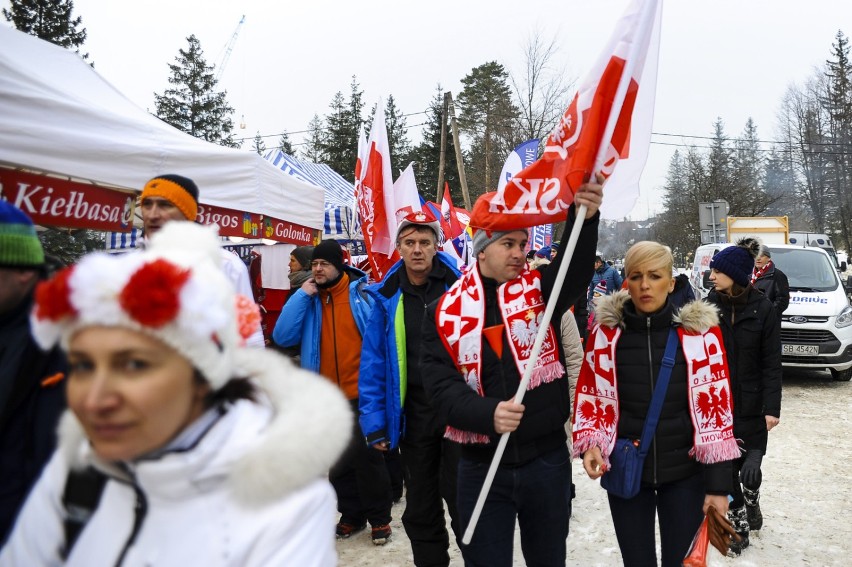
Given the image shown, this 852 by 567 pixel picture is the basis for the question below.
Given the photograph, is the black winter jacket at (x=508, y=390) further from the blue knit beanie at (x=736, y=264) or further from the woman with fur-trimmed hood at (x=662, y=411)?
the blue knit beanie at (x=736, y=264)

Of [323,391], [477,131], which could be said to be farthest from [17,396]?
[477,131]

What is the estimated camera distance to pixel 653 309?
3027 millimetres

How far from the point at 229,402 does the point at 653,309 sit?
2.22 meters

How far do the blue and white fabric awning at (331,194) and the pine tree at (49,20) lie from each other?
13149 mm

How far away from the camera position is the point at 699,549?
2812 millimetres

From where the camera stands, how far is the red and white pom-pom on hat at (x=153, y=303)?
1.23m

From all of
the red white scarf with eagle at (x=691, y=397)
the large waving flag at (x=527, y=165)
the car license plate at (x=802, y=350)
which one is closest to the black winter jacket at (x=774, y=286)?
the car license plate at (x=802, y=350)

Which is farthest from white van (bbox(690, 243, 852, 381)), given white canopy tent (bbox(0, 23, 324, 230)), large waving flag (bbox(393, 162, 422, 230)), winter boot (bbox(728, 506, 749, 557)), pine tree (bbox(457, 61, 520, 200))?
pine tree (bbox(457, 61, 520, 200))

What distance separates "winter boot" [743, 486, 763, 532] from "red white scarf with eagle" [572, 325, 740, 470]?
2.23 m

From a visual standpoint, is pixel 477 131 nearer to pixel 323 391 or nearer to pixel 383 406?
pixel 383 406

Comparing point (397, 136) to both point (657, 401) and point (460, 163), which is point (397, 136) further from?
point (657, 401)

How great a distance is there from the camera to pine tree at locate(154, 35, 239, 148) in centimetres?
4409

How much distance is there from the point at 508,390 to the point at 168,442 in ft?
5.81

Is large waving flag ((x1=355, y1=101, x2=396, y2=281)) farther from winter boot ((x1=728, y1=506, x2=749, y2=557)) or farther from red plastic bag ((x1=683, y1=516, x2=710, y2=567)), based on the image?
red plastic bag ((x1=683, y1=516, x2=710, y2=567))
